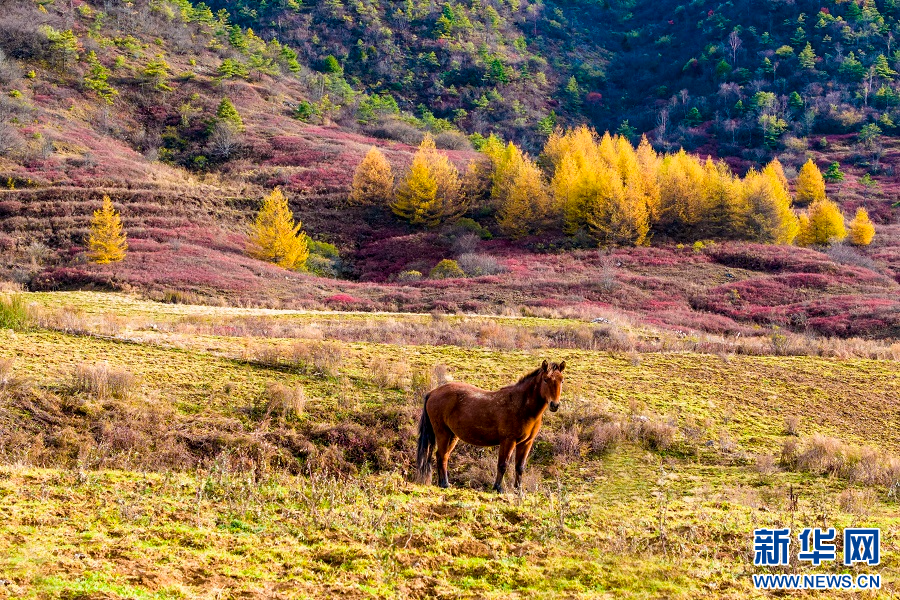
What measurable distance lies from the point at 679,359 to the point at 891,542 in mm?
14294

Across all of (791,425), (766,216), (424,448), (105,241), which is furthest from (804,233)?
(424,448)

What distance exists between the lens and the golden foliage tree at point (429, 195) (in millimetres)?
68188

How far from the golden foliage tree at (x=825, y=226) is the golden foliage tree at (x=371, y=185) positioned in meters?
42.7

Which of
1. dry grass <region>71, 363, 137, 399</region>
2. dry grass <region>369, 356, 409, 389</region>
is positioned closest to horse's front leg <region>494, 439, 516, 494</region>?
dry grass <region>369, 356, 409, 389</region>

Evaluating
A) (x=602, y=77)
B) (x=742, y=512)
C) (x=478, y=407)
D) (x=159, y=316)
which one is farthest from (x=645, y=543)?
(x=602, y=77)

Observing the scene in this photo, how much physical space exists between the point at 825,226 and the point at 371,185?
1794 inches

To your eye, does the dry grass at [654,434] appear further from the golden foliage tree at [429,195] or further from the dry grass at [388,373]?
the golden foliage tree at [429,195]

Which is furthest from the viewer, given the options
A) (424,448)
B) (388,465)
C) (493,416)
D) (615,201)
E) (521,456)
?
(615,201)

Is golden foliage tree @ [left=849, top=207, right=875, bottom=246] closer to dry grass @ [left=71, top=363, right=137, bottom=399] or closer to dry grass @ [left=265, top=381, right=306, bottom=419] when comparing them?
dry grass @ [left=265, top=381, right=306, bottom=419]

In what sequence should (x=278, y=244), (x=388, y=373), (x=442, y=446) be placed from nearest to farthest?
(x=442, y=446) < (x=388, y=373) < (x=278, y=244)

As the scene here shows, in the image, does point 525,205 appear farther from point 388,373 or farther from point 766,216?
point 388,373

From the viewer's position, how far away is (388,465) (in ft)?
44.1

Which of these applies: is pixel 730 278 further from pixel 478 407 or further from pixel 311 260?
pixel 478 407

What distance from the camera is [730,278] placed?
53.4 m
